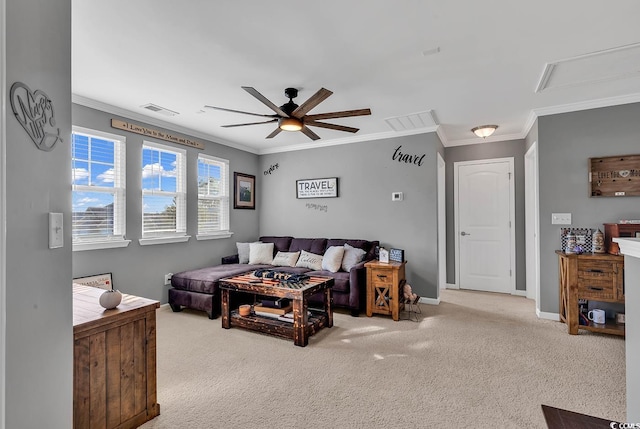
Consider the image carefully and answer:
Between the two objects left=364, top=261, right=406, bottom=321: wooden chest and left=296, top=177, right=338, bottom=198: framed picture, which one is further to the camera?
left=296, top=177, right=338, bottom=198: framed picture

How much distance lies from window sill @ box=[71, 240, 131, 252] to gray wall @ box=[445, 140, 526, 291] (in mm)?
4754

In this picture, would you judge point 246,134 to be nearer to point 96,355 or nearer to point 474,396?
point 96,355

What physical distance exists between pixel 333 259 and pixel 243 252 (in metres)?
1.63

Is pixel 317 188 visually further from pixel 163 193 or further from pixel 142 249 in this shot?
pixel 142 249

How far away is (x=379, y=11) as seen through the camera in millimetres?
1967

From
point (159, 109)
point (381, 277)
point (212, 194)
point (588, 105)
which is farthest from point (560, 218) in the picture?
point (159, 109)

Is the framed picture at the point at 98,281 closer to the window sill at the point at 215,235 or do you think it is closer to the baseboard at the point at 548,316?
the window sill at the point at 215,235

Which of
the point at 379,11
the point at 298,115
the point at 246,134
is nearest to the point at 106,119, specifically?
the point at 246,134

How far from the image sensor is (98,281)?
3508 mm

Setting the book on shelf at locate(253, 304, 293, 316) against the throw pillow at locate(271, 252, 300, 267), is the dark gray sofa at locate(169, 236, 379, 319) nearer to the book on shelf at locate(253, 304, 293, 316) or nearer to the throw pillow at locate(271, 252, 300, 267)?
the throw pillow at locate(271, 252, 300, 267)

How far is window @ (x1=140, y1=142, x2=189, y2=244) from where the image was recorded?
4090 millimetres

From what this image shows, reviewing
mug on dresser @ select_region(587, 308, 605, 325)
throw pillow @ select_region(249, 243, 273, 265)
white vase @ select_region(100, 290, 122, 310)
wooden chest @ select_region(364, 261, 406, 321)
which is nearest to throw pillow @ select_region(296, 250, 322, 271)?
throw pillow @ select_region(249, 243, 273, 265)

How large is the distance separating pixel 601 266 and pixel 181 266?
192 inches

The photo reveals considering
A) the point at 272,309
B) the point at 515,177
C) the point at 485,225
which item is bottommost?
the point at 272,309
